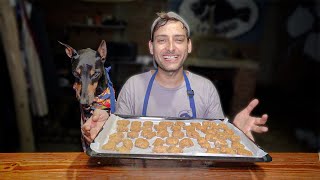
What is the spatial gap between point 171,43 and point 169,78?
319 millimetres

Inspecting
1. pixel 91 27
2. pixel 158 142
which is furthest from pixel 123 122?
pixel 91 27

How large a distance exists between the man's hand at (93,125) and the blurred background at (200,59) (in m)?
2.11

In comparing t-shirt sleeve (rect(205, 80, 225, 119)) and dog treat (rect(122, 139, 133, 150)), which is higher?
t-shirt sleeve (rect(205, 80, 225, 119))

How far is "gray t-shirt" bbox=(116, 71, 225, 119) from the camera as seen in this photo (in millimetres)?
1995

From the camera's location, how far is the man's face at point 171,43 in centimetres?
176

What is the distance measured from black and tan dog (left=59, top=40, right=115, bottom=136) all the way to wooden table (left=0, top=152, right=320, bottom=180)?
296 millimetres

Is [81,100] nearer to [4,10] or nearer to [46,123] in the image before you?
[4,10]

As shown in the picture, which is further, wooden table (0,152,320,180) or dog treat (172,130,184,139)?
dog treat (172,130,184,139)

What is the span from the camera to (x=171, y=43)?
1759 mm

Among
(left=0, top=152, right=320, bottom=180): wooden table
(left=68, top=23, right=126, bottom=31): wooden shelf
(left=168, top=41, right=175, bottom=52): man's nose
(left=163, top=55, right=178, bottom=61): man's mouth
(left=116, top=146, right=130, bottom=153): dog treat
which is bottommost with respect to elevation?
(left=0, top=152, right=320, bottom=180): wooden table

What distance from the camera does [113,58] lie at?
4570 millimetres

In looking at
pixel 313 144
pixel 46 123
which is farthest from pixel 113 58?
pixel 313 144

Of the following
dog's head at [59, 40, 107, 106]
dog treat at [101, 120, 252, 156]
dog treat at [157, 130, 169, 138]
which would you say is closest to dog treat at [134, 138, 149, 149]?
dog treat at [101, 120, 252, 156]

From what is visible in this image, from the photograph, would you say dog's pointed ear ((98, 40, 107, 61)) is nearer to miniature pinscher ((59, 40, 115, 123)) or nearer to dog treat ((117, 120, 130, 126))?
miniature pinscher ((59, 40, 115, 123))
